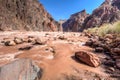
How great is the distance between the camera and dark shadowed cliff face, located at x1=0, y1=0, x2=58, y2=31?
16709 mm

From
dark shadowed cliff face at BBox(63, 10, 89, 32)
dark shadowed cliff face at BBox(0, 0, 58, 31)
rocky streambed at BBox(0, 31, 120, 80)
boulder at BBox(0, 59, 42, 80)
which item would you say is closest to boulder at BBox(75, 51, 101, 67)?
rocky streambed at BBox(0, 31, 120, 80)

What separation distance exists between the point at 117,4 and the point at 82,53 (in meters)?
62.2

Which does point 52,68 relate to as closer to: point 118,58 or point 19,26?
point 118,58

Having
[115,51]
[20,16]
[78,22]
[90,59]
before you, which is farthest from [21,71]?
[78,22]

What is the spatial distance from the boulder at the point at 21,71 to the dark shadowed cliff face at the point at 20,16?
12223 mm

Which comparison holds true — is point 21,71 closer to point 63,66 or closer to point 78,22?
point 63,66

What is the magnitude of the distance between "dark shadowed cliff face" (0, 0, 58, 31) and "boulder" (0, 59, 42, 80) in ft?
40.1

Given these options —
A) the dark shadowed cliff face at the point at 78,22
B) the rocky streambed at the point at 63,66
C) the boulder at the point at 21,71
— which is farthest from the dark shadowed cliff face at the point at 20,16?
the dark shadowed cliff face at the point at 78,22

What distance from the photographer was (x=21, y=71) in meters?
3.35

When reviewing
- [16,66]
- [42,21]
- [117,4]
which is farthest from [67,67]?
[117,4]

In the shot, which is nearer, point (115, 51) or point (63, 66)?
point (63, 66)

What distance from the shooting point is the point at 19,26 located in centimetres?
1872

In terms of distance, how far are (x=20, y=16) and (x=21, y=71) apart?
56.7 feet

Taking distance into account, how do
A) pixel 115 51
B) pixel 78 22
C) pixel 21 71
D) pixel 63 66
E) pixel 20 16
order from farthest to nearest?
1. pixel 78 22
2. pixel 20 16
3. pixel 115 51
4. pixel 63 66
5. pixel 21 71
